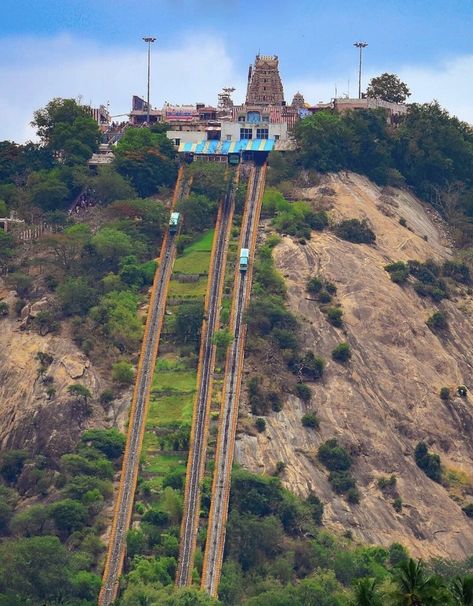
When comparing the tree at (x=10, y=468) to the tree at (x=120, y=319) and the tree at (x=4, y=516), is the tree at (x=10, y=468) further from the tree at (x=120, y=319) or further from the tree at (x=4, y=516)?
the tree at (x=120, y=319)

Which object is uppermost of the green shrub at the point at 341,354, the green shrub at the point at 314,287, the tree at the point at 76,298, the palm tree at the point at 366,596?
the green shrub at the point at 314,287

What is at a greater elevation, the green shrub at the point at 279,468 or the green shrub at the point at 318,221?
the green shrub at the point at 318,221

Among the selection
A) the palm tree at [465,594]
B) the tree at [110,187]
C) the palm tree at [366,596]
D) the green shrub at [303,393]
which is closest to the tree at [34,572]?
the green shrub at [303,393]

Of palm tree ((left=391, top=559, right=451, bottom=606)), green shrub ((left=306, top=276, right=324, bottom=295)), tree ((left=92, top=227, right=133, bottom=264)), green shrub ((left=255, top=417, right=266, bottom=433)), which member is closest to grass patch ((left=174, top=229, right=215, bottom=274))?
tree ((left=92, top=227, right=133, bottom=264))

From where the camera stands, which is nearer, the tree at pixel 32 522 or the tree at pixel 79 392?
the tree at pixel 32 522

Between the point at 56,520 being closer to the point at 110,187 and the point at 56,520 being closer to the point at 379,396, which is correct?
the point at 379,396

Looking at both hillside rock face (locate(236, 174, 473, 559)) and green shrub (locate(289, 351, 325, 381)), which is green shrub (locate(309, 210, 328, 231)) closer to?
hillside rock face (locate(236, 174, 473, 559))

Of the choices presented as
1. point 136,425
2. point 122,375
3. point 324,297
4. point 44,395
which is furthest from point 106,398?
point 324,297
